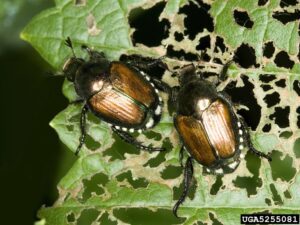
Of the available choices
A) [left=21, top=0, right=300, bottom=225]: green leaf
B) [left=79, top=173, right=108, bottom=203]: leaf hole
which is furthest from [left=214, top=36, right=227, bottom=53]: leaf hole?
[left=79, top=173, right=108, bottom=203]: leaf hole

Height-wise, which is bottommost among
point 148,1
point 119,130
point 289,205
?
point 289,205

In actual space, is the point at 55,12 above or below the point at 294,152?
above

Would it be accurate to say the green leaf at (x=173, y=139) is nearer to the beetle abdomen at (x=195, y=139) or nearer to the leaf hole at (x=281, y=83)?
the leaf hole at (x=281, y=83)

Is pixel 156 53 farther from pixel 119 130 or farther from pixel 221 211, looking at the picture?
pixel 221 211

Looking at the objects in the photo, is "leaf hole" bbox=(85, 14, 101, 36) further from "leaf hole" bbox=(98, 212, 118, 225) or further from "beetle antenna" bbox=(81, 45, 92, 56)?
"leaf hole" bbox=(98, 212, 118, 225)

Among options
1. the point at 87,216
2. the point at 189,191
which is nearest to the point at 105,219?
the point at 87,216

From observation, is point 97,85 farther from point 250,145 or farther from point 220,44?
point 250,145

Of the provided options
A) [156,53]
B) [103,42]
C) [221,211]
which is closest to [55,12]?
[103,42]
